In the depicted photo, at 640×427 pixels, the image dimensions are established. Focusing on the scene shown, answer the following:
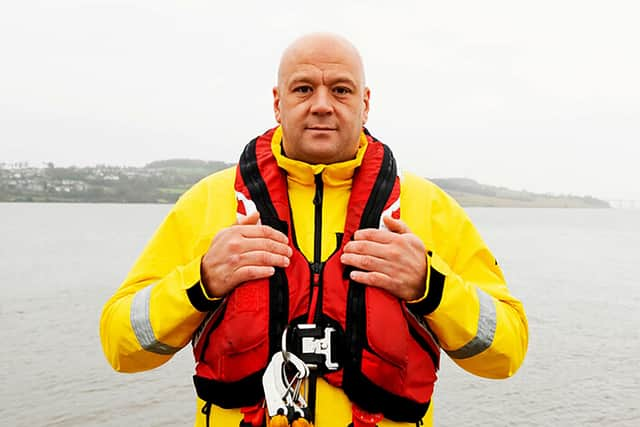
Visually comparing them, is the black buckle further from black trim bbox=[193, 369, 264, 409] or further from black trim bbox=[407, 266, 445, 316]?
black trim bbox=[407, 266, 445, 316]

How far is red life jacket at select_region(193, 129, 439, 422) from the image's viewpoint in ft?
8.46

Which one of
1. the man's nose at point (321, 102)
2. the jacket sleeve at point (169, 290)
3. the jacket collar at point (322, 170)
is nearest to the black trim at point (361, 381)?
the jacket collar at point (322, 170)

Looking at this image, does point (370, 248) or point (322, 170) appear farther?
point (322, 170)

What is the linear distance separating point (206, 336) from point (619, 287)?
98.7 feet

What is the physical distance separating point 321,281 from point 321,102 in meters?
0.77

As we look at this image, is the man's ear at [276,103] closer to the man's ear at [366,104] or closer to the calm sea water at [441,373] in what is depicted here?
the man's ear at [366,104]

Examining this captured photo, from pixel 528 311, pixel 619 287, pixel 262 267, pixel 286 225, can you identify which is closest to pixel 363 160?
pixel 286 225

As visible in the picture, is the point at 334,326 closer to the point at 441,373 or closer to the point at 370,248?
the point at 370,248

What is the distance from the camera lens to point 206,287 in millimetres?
2547

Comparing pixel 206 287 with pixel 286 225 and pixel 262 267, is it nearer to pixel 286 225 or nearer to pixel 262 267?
pixel 262 267

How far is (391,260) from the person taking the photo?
2.52 m

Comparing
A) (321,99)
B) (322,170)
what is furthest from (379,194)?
(321,99)

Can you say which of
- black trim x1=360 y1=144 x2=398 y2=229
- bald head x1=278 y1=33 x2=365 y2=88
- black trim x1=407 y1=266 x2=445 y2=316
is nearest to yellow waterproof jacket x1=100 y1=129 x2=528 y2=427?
black trim x1=407 y1=266 x2=445 y2=316

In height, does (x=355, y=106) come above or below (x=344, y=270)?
above
